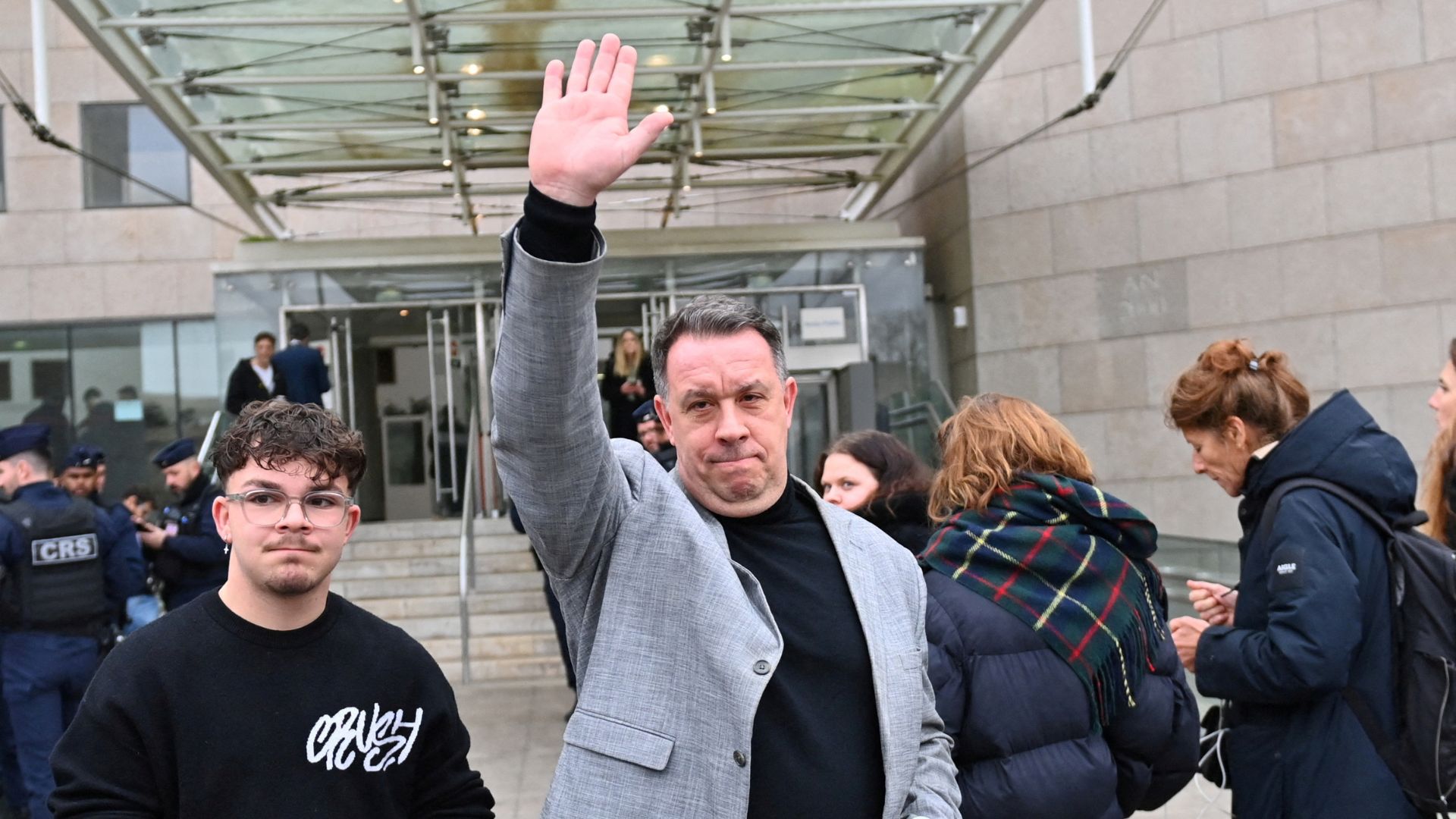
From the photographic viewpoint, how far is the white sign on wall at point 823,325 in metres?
17.5

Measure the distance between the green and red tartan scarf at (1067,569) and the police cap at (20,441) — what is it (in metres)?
5.20

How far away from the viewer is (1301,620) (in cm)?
343

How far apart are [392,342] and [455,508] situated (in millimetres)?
2295

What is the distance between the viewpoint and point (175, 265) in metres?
20.7

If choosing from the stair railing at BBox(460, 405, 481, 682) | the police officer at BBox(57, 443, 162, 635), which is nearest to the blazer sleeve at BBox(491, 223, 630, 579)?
the police officer at BBox(57, 443, 162, 635)

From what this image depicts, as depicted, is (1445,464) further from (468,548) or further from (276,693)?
(468,548)

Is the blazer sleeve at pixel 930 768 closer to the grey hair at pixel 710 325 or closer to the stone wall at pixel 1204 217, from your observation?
the grey hair at pixel 710 325

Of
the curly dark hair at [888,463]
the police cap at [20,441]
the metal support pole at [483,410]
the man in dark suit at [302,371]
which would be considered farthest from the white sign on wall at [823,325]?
the curly dark hair at [888,463]

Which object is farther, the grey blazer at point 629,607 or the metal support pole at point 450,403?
the metal support pole at point 450,403

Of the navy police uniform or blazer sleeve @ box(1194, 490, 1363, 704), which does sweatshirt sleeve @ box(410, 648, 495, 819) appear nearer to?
blazer sleeve @ box(1194, 490, 1363, 704)

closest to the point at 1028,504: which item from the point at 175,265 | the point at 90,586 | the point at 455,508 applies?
the point at 90,586

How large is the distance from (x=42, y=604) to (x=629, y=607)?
209 inches

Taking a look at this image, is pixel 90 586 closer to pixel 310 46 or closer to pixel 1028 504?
pixel 1028 504

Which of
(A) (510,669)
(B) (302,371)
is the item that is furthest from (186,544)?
(B) (302,371)
